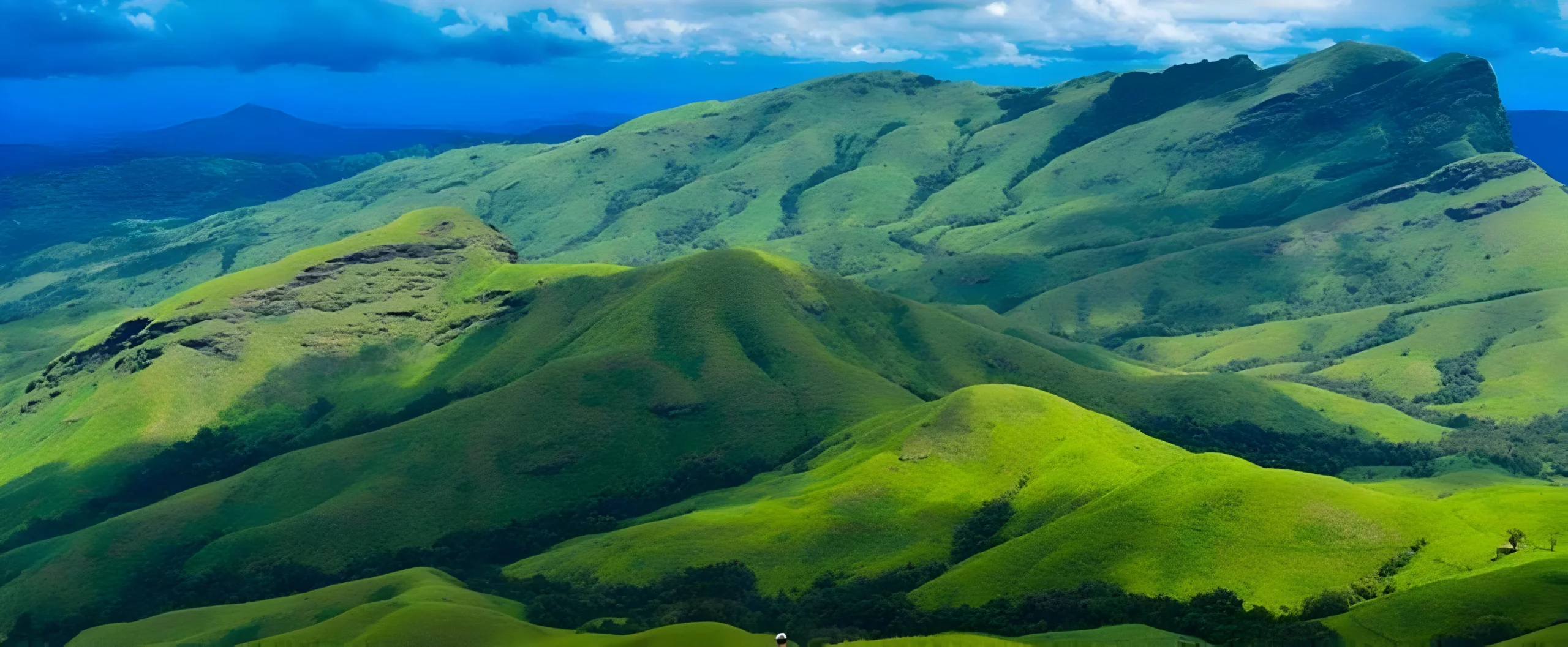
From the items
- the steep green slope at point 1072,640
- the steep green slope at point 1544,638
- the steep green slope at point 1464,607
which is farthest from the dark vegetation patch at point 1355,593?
the steep green slope at point 1544,638

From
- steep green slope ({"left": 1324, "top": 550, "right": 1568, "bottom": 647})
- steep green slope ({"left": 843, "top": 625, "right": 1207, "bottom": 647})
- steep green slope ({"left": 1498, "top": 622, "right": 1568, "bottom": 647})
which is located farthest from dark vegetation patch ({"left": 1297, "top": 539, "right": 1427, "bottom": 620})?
steep green slope ({"left": 1498, "top": 622, "right": 1568, "bottom": 647})

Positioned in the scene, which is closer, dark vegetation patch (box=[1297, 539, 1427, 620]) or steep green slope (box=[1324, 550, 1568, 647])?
steep green slope (box=[1324, 550, 1568, 647])

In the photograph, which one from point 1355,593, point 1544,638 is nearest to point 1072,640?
point 1355,593

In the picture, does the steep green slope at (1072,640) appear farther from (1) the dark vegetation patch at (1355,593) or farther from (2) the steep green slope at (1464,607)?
(2) the steep green slope at (1464,607)

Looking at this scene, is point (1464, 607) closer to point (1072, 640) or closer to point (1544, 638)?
point (1544, 638)

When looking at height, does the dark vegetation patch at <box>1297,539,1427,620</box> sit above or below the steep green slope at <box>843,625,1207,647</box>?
below

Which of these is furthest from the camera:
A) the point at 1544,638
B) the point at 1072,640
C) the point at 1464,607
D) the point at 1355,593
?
the point at 1355,593

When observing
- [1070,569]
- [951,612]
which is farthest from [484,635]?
[1070,569]

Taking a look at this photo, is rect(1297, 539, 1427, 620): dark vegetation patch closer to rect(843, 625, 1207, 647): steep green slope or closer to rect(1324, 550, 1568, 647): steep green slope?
rect(1324, 550, 1568, 647): steep green slope

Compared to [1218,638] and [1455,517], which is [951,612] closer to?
[1218,638]

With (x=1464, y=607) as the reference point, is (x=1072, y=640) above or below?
below
